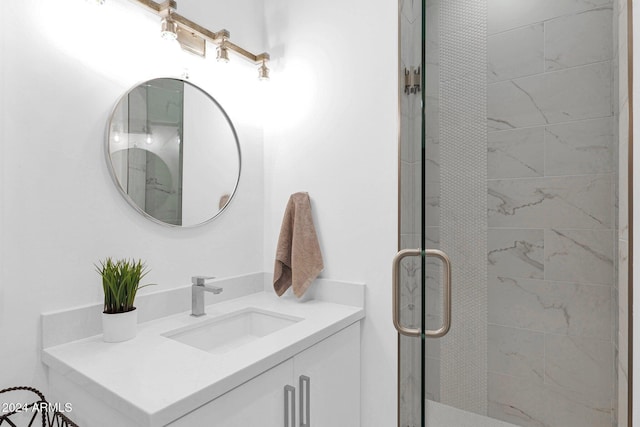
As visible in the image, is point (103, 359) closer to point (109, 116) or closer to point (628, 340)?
point (109, 116)

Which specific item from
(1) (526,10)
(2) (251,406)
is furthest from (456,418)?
(1) (526,10)

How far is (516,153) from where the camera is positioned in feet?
3.24

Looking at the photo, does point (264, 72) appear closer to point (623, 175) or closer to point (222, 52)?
point (222, 52)

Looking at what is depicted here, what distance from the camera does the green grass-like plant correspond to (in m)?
1.09

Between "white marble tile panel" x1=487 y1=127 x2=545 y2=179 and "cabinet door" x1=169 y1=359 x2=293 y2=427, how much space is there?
0.86 meters

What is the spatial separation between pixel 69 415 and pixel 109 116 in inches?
36.8

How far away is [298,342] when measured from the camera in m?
1.12

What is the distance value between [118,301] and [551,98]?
1449 millimetres

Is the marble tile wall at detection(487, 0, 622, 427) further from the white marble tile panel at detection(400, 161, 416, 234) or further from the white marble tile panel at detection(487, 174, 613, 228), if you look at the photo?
the white marble tile panel at detection(400, 161, 416, 234)

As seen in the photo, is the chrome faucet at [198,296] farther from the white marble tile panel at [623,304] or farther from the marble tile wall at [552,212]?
the white marble tile panel at [623,304]

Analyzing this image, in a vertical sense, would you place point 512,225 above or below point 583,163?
below

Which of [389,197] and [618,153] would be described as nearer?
[618,153]

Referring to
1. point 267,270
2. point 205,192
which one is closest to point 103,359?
point 205,192

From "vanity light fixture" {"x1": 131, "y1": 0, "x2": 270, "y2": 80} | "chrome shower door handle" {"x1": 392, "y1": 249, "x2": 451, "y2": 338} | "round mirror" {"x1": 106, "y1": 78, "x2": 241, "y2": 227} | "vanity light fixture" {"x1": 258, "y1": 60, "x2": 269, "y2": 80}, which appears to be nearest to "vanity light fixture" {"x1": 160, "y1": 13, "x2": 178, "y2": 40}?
"vanity light fixture" {"x1": 131, "y1": 0, "x2": 270, "y2": 80}
